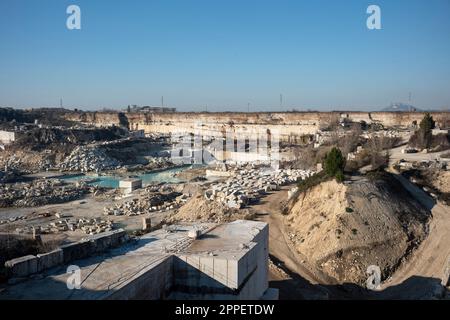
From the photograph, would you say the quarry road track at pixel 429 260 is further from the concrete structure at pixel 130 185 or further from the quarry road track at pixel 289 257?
the concrete structure at pixel 130 185

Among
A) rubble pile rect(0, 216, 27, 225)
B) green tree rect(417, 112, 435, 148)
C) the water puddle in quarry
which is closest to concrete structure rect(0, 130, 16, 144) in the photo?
the water puddle in quarry

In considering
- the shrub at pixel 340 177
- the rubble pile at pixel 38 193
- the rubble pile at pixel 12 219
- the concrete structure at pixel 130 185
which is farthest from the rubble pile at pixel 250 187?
the rubble pile at pixel 38 193

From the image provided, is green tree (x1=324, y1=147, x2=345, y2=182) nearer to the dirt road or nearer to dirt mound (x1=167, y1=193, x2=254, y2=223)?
the dirt road

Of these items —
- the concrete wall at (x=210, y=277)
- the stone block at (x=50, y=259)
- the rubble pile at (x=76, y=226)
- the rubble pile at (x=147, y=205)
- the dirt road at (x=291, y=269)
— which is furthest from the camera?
the rubble pile at (x=147, y=205)

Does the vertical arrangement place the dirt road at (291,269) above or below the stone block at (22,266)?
below

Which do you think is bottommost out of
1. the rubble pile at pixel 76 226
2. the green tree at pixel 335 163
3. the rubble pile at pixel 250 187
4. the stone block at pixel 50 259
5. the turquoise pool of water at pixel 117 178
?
the rubble pile at pixel 76 226

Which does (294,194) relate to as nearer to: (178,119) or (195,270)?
(195,270)
